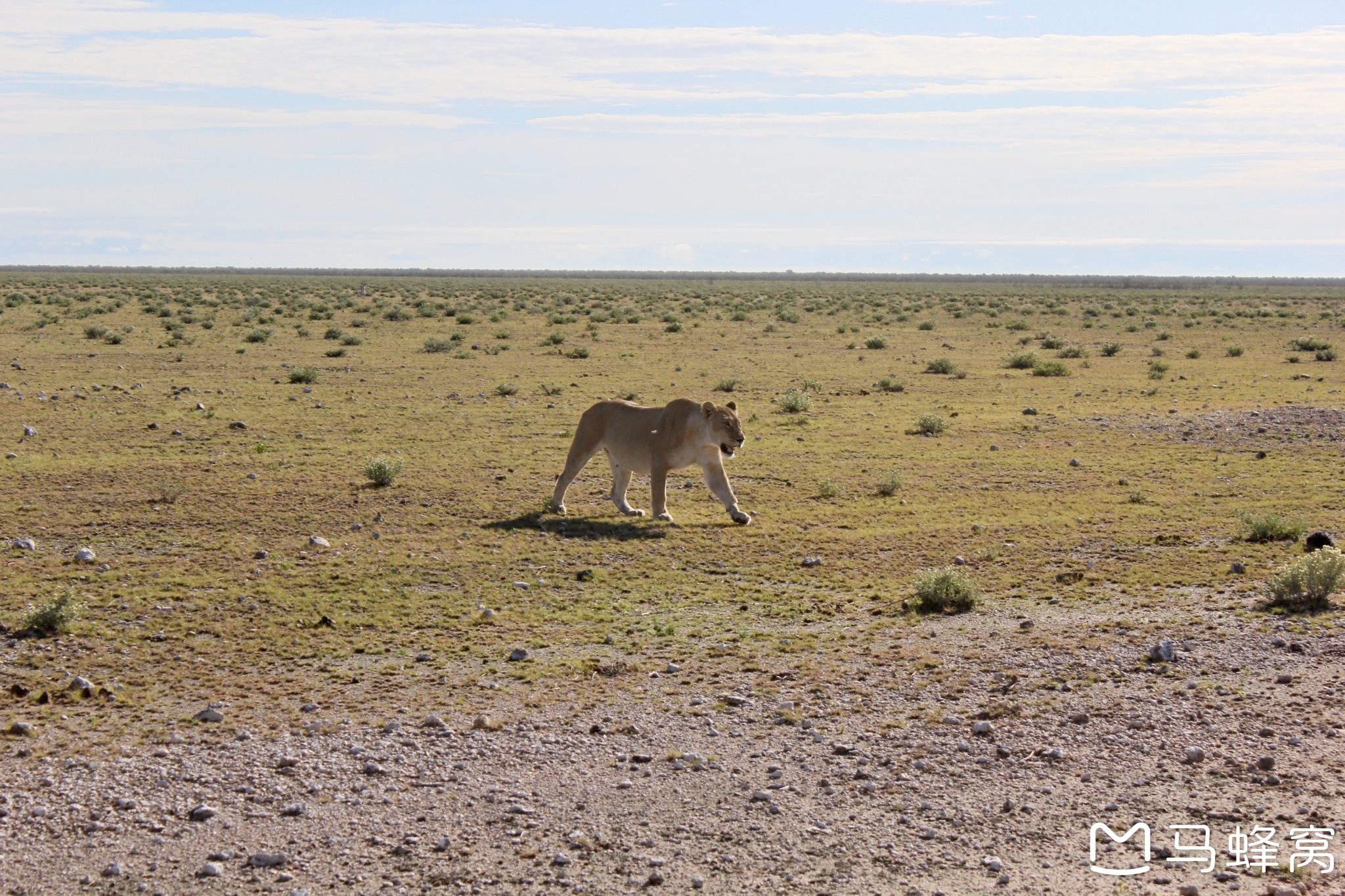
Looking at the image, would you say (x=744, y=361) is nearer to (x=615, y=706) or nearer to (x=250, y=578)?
(x=250, y=578)

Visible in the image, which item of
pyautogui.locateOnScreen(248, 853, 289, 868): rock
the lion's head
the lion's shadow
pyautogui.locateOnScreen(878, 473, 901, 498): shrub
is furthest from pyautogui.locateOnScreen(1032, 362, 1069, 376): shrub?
pyautogui.locateOnScreen(248, 853, 289, 868): rock

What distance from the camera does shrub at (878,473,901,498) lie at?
50.5 ft

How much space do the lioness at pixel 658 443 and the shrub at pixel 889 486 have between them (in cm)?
250

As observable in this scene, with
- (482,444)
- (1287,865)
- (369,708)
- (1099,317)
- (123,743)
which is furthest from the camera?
(1099,317)

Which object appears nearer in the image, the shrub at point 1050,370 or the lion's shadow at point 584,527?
the lion's shadow at point 584,527

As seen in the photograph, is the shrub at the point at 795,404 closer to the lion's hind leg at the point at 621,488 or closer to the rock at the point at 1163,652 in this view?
the lion's hind leg at the point at 621,488

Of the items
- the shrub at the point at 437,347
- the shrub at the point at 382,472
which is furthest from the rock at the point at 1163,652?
the shrub at the point at 437,347

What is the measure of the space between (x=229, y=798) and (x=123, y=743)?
1152 millimetres

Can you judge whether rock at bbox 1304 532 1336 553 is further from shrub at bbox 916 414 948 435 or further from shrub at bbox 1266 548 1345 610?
shrub at bbox 916 414 948 435

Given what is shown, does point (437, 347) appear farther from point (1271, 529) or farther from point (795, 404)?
point (1271, 529)

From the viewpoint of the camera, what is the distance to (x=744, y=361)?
35.0 m

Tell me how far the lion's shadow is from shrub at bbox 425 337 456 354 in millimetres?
22860

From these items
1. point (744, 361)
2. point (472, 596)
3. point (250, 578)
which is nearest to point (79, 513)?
point (250, 578)

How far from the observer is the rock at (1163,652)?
8.67m
